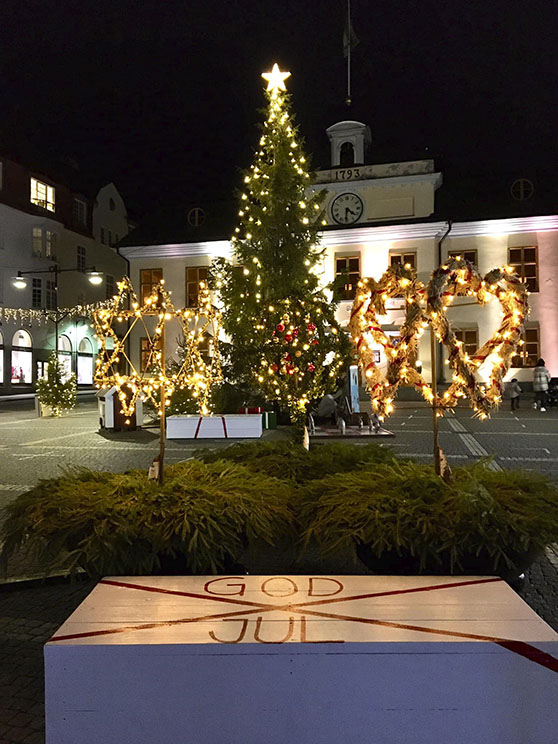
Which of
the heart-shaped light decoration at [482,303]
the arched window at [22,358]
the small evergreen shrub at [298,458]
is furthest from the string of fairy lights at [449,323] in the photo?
the arched window at [22,358]

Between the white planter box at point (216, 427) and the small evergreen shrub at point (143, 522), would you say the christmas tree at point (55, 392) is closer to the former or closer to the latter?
the white planter box at point (216, 427)

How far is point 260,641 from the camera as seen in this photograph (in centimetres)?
238

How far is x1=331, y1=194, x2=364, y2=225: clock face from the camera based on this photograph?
30.4 m

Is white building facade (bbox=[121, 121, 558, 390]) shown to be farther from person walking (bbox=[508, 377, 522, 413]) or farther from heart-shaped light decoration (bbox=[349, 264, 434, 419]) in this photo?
heart-shaped light decoration (bbox=[349, 264, 434, 419])

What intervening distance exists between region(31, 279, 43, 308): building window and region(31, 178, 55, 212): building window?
15.8 feet

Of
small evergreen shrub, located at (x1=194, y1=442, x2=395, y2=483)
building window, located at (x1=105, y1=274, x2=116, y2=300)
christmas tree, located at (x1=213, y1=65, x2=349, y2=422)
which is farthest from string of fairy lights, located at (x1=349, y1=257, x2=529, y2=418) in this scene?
building window, located at (x1=105, y1=274, x2=116, y2=300)

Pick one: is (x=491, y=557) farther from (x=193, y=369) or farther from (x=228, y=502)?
(x=193, y=369)

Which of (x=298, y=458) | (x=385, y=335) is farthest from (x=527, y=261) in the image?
(x=298, y=458)

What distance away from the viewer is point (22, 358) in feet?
121

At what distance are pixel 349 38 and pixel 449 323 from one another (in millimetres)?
28169

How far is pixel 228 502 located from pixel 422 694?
1903 mm

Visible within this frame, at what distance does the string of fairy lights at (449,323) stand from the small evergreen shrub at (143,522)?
1.42 metres

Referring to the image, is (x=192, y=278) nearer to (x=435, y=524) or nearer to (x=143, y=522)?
(x=143, y=522)

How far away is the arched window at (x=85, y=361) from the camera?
1660 inches
